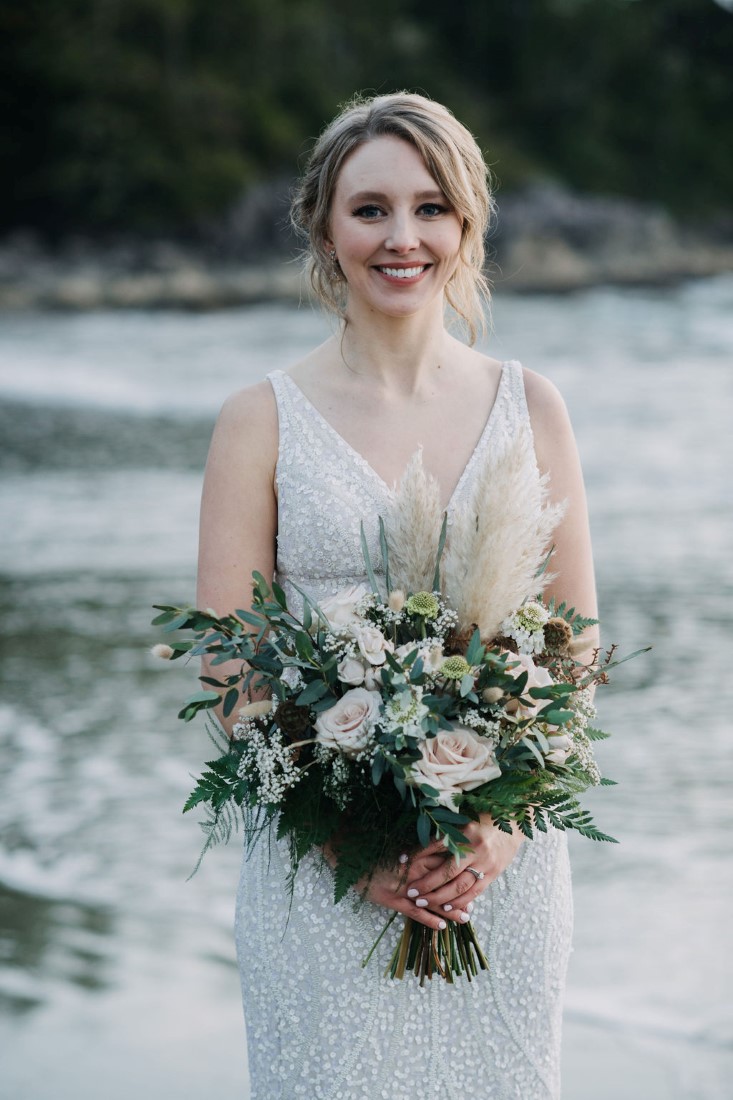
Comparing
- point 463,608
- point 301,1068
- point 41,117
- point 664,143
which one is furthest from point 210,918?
point 664,143

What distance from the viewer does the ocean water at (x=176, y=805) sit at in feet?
13.0

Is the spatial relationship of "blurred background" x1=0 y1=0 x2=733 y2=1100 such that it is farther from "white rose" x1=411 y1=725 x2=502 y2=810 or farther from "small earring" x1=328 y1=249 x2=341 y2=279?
"white rose" x1=411 y1=725 x2=502 y2=810

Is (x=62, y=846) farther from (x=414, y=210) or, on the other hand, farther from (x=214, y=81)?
(x=214, y=81)

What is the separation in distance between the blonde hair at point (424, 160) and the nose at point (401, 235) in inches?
3.8

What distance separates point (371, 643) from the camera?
2.14 meters

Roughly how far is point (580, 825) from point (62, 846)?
354 centimetres

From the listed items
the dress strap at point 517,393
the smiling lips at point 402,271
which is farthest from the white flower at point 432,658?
the smiling lips at point 402,271

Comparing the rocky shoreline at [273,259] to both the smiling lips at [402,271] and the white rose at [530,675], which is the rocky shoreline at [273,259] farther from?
the white rose at [530,675]

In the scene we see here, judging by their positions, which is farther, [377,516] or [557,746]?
[377,516]

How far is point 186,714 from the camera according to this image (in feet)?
7.46

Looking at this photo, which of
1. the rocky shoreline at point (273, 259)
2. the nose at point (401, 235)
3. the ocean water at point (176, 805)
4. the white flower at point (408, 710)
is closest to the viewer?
the white flower at point (408, 710)

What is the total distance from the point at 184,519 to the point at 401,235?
29.2ft

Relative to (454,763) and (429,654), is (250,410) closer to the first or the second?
(429,654)

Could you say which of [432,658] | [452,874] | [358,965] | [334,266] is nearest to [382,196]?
[334,266]
